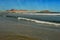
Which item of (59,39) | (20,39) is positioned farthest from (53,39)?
(20,39)

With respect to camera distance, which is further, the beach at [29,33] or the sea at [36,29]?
the sea at [36,29]

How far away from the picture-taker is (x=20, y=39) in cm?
1471

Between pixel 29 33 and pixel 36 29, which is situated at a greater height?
pixel 29 33

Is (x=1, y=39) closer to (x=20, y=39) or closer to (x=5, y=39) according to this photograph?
(x=5, y=39)

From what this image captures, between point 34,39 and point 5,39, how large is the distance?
230 cm

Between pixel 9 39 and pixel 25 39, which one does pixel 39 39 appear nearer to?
pixel 25 39

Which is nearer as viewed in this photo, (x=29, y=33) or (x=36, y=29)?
(x=29, y=33)

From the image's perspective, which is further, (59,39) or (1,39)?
(59,39)

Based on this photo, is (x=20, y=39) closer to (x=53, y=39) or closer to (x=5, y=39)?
(x=5, y=39)

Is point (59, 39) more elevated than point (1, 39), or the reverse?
point (1, 39)

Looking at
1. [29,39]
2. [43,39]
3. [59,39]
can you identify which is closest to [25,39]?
[29,39]

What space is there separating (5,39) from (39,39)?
8.87ft

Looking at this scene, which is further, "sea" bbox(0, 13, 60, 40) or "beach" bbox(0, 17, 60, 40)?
"sea" bbox(0, 13, 60, 40)

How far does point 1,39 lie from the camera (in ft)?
47.4
